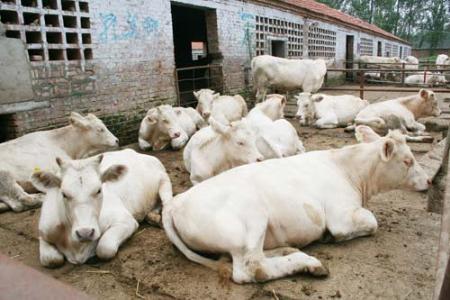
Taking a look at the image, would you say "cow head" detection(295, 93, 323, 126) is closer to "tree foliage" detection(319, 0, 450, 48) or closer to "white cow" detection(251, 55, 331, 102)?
"white cow" detection(251, 55, 331, 102)

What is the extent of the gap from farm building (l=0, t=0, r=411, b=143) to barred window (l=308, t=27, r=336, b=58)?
15.0ft

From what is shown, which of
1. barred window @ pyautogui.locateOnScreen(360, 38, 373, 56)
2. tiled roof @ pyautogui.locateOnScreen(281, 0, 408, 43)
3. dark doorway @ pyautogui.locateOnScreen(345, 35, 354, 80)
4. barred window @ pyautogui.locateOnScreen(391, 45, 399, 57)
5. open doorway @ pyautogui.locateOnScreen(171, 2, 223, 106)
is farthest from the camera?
barred window @ pyautogui.locateOnScreen(391, 45, 399, 57)

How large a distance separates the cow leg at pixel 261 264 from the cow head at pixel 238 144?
1762 millimetres

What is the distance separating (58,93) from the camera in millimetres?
6594

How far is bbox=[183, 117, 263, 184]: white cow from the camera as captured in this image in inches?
179

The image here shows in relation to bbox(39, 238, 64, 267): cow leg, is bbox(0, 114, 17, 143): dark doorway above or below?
above

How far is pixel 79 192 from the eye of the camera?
2.90 metres

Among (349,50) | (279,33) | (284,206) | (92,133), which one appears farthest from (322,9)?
(284,206)

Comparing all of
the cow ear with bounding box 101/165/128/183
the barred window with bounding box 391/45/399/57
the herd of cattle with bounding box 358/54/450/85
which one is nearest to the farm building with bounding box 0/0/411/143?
the cow ear with bounding box 101/165/128/183

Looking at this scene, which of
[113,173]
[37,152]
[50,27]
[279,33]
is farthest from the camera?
[279,33]

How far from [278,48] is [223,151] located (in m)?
11.2

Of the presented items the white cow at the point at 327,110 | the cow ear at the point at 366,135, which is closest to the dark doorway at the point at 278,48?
the white cow at the point at 327,110

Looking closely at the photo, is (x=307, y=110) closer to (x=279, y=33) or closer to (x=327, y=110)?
(x=327, y=110)

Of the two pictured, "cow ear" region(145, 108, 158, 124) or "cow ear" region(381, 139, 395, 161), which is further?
"cow ear" region(145, 108, 158, 124)
